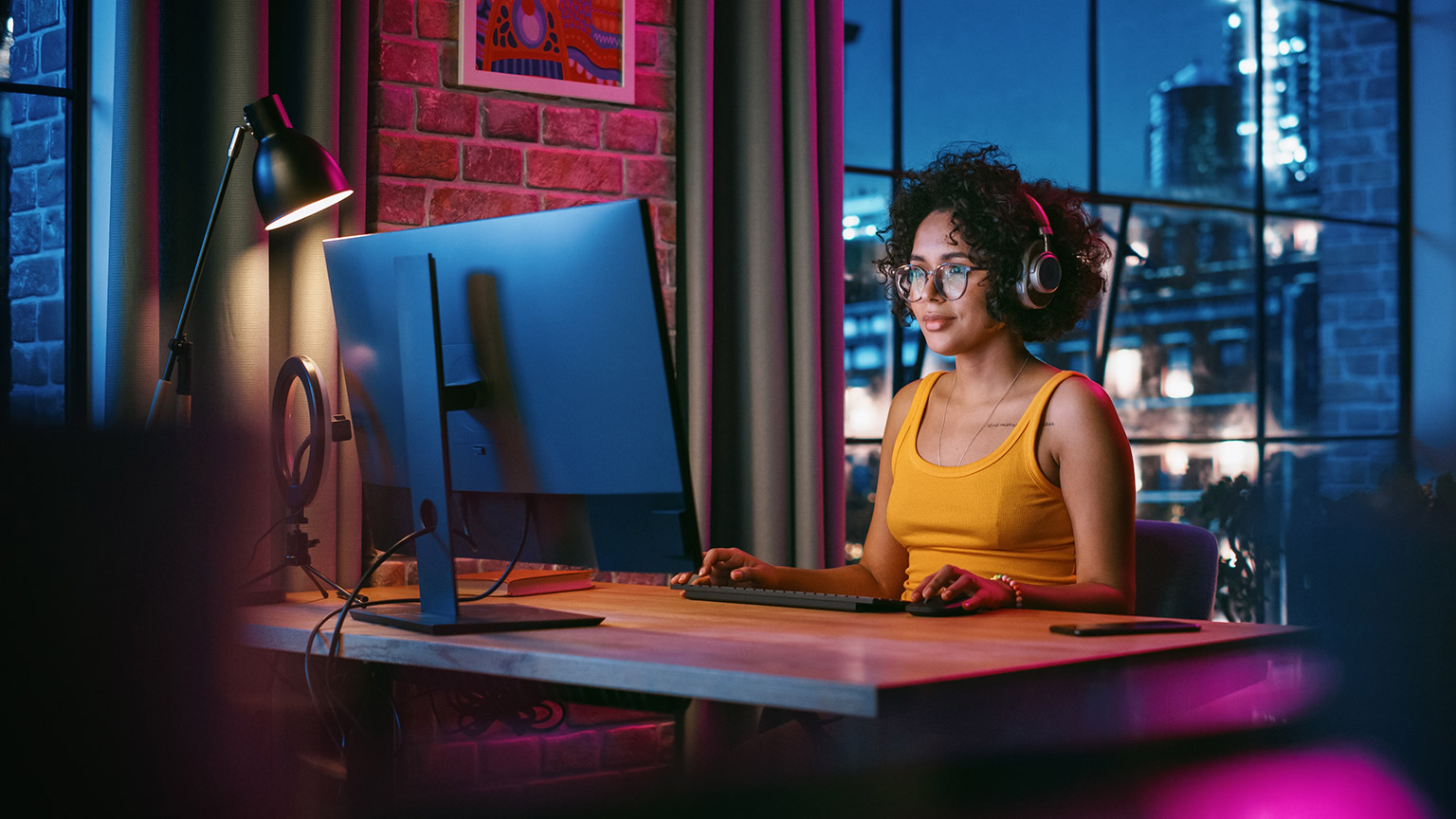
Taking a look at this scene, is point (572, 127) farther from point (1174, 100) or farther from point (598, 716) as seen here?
point (1174, 100)

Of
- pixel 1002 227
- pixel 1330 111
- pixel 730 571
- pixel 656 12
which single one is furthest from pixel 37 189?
pixel 1330 111

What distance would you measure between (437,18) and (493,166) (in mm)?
307

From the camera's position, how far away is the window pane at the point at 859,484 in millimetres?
3385

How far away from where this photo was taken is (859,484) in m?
3.44

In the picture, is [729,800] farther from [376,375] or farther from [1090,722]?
[376,375]

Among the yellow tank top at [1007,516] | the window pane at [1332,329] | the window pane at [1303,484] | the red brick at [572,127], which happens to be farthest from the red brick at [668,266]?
the window pane at [1332,329]

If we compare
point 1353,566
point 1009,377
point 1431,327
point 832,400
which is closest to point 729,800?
point 1009,377

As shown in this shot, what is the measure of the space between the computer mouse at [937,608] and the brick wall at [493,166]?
2.81 ft

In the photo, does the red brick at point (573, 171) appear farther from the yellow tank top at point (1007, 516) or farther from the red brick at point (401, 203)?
the yellow tank top at point (1007, 516)

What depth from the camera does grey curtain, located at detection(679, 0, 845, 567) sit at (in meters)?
2.58

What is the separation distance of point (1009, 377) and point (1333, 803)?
0.83 m

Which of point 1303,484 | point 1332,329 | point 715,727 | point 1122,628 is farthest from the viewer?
point 1332,329

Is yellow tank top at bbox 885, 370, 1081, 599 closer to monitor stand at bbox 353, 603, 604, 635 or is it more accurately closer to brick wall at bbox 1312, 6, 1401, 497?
monitor stand at bbox 353, 603, 604, 635

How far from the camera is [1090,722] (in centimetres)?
118
